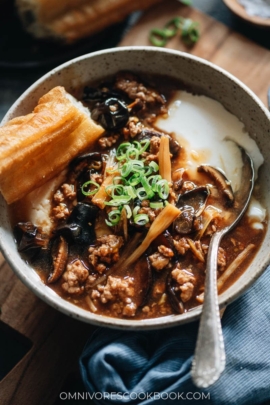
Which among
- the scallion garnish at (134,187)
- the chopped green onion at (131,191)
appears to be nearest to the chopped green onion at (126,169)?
the scallion garnish at (134,187)

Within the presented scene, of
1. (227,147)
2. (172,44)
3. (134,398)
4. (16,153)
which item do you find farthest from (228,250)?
(172,44)

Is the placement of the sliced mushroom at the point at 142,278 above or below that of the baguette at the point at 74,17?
below

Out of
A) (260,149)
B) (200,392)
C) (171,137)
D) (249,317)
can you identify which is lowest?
(200,392)

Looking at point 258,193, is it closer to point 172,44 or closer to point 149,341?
point 149,341

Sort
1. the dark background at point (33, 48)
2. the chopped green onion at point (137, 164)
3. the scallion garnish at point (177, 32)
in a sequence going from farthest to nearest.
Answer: the dark background at point (33, 48) → the scallion garnish at point (177, 32) → the chopped green onion at point (137, 164)

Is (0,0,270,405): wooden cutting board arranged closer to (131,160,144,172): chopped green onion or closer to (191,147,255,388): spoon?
(191,147,255,388): spoon

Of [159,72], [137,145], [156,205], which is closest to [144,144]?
[137,145]

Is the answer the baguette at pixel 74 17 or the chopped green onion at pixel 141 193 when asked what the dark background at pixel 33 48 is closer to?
the baguette at pixel 74 17

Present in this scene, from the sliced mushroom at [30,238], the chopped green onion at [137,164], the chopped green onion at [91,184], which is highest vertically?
the chopped green onion at [137,164]
